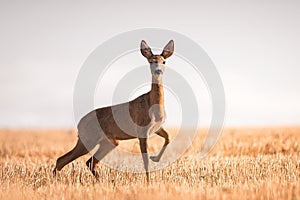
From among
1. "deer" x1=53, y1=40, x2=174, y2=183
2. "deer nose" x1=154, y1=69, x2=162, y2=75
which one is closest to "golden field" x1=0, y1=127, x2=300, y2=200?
"deer" x1=53, y1=40, x2=174, y2=183

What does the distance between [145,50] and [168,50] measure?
53 cm

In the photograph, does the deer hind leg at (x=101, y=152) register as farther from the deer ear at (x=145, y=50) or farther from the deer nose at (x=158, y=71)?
the deer ear at (x=145, y=50)

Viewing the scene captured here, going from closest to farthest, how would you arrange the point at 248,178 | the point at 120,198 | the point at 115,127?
Answer: the point at 120,198 < the point at 248,178 < the point at 115,127

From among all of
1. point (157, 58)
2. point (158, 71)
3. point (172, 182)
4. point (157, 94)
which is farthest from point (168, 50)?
point (172, 182)

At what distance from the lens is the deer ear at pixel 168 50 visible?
10.3m

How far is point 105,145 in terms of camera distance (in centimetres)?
1126

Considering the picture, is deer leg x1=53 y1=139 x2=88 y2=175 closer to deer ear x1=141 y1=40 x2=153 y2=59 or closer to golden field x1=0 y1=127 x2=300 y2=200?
golden field x1=0 y1=127 x2=300 y2=200

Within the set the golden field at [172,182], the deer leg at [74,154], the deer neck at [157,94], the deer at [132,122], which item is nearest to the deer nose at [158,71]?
the deer at [132,122]

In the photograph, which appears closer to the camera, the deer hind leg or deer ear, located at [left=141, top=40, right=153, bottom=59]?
deer ear, located at [left=141, top=40, right=153, bottom=59]

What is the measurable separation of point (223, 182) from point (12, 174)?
5.25 meters

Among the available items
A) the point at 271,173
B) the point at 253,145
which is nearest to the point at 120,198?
the point at 271,173

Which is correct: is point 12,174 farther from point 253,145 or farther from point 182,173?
point 253,145

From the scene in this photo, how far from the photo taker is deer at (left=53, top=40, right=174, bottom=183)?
10164 millimetres

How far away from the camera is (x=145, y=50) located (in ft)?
34.1
